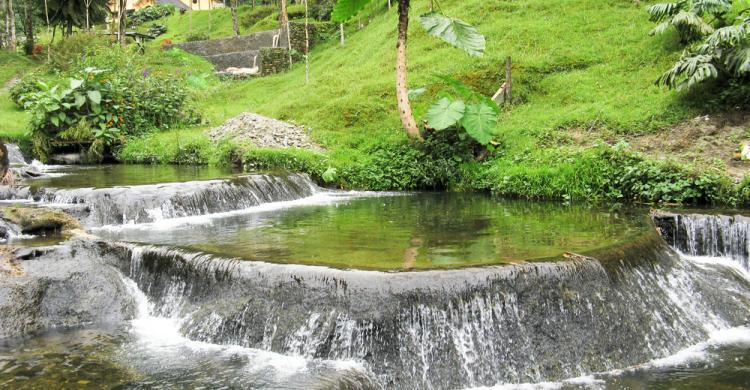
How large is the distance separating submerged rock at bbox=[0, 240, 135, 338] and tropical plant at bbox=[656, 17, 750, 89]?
12472mm

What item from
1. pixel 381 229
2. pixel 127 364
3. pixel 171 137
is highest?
pixel 171 137

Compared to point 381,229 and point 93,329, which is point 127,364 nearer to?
point 93,329

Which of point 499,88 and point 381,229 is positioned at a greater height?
point 499,88

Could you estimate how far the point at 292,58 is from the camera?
32625 millimetres

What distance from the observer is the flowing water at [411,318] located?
619cm

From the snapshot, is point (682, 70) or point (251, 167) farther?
point (251, 167)

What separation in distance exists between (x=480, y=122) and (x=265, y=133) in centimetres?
640

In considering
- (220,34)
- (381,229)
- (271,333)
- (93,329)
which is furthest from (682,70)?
(220,34)

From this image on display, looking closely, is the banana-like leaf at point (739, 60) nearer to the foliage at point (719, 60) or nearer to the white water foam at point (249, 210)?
the foliage at point (719, 60)

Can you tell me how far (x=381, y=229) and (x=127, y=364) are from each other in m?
4.44

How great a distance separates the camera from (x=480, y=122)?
1408cm

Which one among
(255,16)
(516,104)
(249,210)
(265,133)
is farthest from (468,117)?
(255,16)

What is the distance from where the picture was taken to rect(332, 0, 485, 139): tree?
13734 millimetres

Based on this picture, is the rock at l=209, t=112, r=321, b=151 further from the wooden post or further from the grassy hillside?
the wooden post
